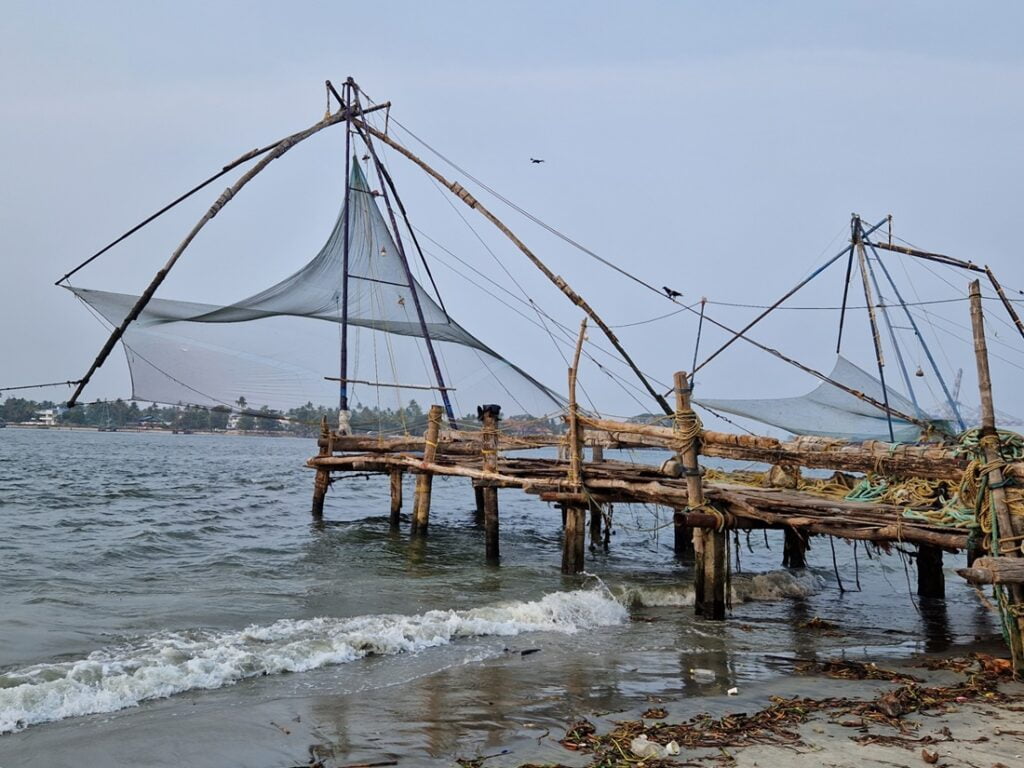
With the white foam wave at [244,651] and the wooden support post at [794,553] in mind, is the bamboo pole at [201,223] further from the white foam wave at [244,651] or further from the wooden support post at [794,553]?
the wooden support post at [794,553]

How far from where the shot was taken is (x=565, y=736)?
4.98 m

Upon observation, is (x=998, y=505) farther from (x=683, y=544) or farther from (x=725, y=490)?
(x=683, y=544)

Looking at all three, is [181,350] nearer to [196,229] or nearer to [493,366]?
[196,229]

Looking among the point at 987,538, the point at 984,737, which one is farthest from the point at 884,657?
the point at 984,737

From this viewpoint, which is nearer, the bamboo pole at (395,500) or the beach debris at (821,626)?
the beach debris at (821,626)

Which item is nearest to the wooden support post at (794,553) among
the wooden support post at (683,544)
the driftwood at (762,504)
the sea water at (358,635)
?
the sea water at (358,635)

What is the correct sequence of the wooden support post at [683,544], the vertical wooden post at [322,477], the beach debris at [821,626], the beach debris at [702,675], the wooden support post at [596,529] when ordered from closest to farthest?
the beach debris at [702,675], the beach debris at [821,626], the wooden support post at [683,544], the vertical wooden post at [322,477], the wooden support post at [596,529]

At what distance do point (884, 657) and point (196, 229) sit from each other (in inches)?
404

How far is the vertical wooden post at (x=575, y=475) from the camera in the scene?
9805mm

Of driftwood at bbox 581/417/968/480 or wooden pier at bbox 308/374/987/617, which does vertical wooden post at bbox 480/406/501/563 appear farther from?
driftwood at bbox 581/417/968/480

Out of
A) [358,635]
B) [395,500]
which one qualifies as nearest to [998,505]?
[358,635]

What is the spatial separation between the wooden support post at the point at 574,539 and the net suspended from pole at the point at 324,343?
3.07 metres

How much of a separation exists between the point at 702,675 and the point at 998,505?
242 cm

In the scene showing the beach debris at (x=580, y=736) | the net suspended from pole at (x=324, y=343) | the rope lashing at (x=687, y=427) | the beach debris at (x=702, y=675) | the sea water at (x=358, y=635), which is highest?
the net suspended from pole at (x=324, y=343)
